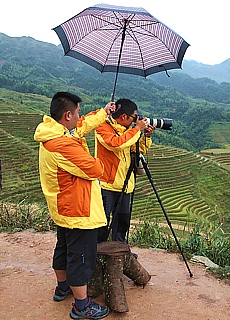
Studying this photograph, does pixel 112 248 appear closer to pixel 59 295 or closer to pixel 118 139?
pixel 59 295

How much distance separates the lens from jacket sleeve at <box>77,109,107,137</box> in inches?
80.4

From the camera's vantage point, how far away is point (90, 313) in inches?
76.4

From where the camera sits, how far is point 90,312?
76.5 inches

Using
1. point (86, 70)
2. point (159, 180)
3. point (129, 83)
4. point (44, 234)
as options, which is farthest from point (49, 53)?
point (44, 234)

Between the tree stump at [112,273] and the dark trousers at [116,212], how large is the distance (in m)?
0.22

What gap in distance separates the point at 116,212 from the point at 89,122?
71 cm

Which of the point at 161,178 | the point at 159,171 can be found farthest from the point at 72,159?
the point at 159,171

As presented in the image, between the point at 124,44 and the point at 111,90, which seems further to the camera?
the point at 111,90

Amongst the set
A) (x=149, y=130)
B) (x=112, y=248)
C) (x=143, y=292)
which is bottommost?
(x=143, y=292)

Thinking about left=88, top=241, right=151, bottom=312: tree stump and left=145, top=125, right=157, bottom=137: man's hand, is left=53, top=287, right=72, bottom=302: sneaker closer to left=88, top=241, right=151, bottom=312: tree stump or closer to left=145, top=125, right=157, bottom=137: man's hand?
left=88, top=241, right=151, bottom=312: tree stump

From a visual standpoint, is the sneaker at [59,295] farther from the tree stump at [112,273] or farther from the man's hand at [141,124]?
the man's hand at [141,124]

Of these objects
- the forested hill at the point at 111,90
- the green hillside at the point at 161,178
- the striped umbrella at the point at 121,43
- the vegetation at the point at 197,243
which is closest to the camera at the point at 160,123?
the striped umbrella at the point at 121,43

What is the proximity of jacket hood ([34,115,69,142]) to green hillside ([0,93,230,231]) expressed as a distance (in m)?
15.1

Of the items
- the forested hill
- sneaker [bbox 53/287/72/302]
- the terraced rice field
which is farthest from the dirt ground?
the forested hill
